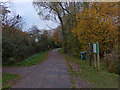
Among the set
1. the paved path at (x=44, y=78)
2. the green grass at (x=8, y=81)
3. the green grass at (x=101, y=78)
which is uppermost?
the green grass at (x=101, y=78)

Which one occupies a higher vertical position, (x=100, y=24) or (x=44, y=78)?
(x=100, y=24)

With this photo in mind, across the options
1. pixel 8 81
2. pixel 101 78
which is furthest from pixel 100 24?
pixel 8 81

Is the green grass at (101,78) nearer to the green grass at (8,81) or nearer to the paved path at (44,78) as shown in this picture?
the paved path at (44,78)

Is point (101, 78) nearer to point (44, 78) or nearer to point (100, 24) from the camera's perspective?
point (44, 78)

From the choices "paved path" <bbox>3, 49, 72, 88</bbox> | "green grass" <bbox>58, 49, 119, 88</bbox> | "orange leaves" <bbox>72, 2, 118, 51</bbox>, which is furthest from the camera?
"orange leaves" <bbox>72, 2, 118, 51</bbox>

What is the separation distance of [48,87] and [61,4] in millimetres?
20380

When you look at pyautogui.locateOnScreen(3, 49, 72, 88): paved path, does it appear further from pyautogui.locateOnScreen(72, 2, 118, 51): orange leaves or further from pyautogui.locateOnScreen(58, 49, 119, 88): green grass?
pyautogui.locateOnScreen(72, 2, 118, 51): orange leaves

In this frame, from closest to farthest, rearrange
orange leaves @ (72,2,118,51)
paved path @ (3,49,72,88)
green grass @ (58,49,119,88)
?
green grass @ (58,49,119,88) → paved path @ (3,49,72,88) → orange leaves @ (72,2,118,51)

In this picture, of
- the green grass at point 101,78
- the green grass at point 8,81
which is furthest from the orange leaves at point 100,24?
the green grass at point 8,81

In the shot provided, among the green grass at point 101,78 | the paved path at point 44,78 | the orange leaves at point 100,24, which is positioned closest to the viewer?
the green grass at point 101,78

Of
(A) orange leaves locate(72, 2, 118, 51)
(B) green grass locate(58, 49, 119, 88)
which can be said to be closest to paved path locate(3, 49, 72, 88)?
(B) green grass locate(58, 49, 119, 88)

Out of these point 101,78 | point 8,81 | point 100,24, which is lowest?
point 8,81

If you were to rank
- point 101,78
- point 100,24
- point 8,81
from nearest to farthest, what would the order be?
1. point 101,78
2. point 8,81
3. point 100,24

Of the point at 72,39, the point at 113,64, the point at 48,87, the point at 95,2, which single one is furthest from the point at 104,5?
the point at 48,87
